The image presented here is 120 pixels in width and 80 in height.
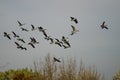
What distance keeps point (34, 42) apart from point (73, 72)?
14.8 feet

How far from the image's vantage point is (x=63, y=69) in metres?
17.2

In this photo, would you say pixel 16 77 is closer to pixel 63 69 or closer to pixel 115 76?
pixel 63 69

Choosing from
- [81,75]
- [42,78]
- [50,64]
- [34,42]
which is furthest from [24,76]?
[81,75]

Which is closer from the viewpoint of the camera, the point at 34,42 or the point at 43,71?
the point at 34,42

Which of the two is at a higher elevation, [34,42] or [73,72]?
[34,42]

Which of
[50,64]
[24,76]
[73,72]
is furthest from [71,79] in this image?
[24,76]

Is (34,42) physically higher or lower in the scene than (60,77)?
higher

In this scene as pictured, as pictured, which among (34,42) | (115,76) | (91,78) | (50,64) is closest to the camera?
(34,42)

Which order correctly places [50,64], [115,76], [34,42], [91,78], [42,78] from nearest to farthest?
1. [34,42]
2. [42,78]
3. [50,64]
4. [91,78]
5. [115,76]

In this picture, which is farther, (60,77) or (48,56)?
(48,56)

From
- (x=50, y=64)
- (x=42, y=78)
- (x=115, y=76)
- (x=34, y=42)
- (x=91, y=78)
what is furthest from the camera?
(x=115, y=76)

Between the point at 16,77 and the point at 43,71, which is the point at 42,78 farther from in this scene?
the point at 16,77

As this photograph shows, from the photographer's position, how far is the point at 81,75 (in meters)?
17.6

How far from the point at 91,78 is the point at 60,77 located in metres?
2.79
